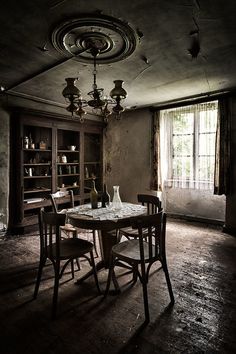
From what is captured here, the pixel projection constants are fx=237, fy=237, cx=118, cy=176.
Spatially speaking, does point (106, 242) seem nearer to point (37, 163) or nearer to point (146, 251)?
point (146, 251)

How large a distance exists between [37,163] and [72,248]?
8.92ft

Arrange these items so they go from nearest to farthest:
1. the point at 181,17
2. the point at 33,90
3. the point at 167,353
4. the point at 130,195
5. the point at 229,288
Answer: the point at 167,353 < the point at 181,17 < the point at 229,288 < the point at 33,90 < the point at 130,195

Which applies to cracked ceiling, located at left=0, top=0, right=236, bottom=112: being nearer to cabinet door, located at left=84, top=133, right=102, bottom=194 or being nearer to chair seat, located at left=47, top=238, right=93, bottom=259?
cabinet door, located at left=84, top=133, right=102, bottom=194

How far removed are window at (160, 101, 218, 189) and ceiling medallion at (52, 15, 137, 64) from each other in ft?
8.29

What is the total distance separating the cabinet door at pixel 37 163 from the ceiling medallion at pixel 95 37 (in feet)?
7.75

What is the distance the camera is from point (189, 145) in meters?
4.96

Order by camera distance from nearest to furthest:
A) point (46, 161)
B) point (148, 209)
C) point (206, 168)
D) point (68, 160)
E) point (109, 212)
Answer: point (109, 212), point (148, 209), point (206, 168), point (46, 161), point (68, 160)

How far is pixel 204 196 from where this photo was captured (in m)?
4.92

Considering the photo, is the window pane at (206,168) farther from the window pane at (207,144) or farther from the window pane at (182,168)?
the window pane at (182,168)

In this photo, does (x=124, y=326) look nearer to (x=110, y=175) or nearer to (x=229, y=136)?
(x=229, y=136)

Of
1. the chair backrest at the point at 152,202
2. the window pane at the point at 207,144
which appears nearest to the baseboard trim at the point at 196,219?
the window pane at the point at 207,144

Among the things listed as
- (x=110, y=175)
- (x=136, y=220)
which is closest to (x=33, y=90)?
(x=110, y=175)

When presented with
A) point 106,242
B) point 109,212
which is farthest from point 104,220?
point 106,242

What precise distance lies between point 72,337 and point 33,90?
3.80m
